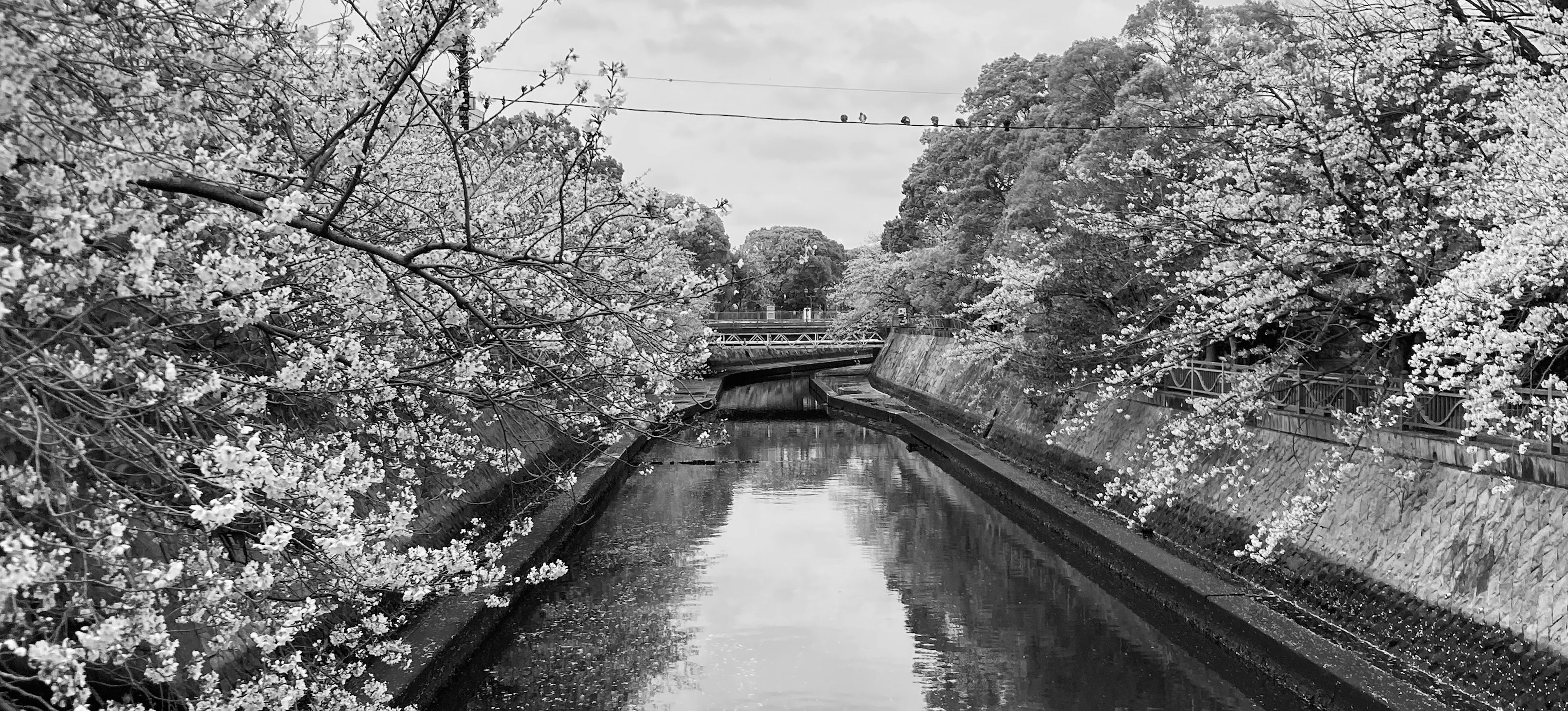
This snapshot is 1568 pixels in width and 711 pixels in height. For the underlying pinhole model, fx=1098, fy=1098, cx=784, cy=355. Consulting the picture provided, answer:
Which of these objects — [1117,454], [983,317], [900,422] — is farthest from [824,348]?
[1117,454]

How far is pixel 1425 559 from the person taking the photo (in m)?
11.8

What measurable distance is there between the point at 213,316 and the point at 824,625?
11.5m

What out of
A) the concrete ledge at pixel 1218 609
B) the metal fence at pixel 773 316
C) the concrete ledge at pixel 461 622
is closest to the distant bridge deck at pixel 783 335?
the metal fence at pixel 773 316

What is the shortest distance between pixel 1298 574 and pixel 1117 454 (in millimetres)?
8025

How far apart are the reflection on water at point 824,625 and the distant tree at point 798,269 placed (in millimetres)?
67535

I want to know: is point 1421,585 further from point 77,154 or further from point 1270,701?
point 77,154

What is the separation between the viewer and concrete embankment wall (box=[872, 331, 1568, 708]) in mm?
9922

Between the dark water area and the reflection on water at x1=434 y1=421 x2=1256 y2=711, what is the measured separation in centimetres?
3

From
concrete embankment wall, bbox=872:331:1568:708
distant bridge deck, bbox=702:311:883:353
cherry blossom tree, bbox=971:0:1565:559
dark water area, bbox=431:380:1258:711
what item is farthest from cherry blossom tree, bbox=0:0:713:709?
distant bridge deck, bbox=702:311:883:353

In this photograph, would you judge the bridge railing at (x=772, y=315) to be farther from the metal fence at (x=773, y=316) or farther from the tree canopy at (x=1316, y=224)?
the tree canopy at (x=1316, y=224)

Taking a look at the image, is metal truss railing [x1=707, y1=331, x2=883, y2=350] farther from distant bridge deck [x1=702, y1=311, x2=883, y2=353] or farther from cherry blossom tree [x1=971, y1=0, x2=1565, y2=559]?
cherry blossom tree [x1=971, y1=0, x2=1565, y2=559]

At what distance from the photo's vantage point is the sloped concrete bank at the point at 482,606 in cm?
1035

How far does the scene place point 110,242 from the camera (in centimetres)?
441

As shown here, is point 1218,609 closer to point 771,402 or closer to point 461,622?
point 461,622
